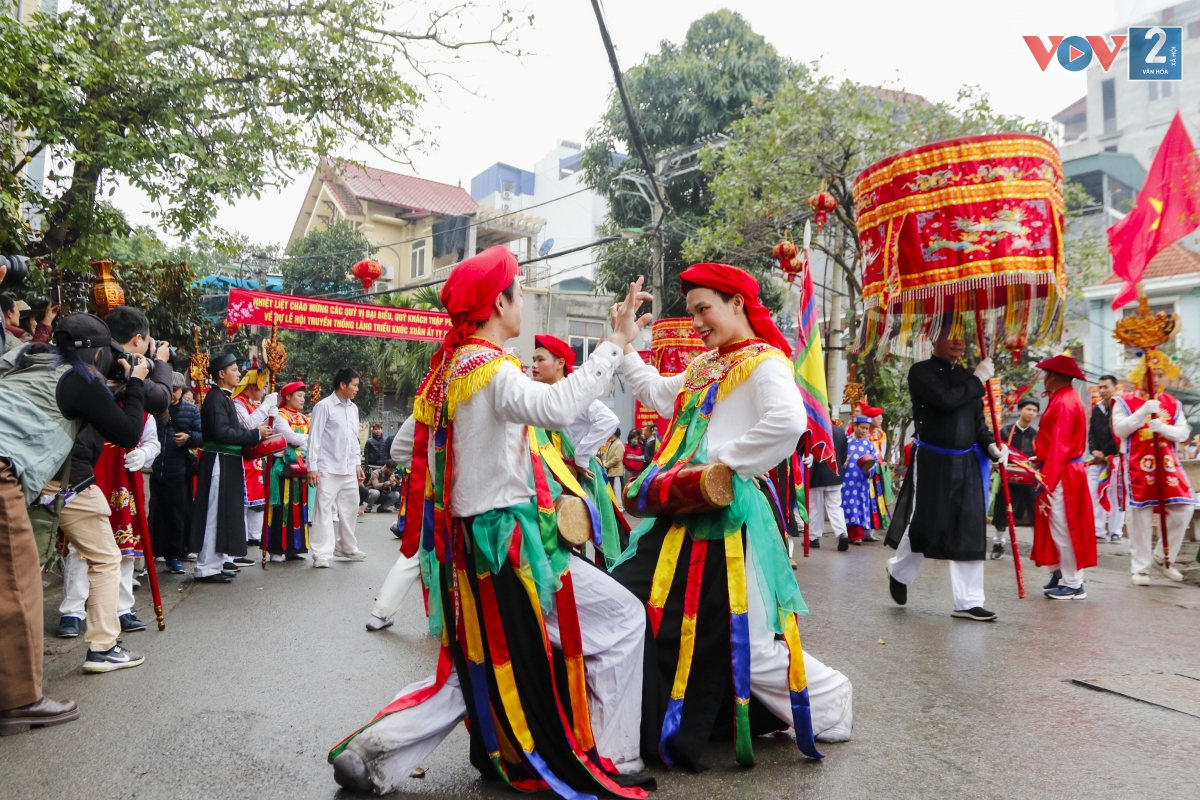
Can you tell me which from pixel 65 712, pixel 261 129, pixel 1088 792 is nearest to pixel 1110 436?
pixel 1088 792

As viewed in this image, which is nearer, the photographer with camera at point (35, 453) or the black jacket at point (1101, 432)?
the photographer with camera at point (35, 453)

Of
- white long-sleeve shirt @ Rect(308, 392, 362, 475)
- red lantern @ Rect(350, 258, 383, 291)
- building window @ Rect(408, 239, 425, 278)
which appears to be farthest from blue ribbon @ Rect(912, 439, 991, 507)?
building window @ Rect(408, 239, 425, 278)

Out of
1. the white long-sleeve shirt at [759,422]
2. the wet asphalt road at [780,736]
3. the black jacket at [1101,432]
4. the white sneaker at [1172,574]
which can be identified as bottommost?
the white sneaker at [1172,574]

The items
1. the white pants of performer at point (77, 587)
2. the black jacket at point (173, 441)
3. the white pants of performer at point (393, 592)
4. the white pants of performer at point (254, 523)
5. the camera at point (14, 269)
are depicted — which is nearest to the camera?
the camera at point (14, 269)

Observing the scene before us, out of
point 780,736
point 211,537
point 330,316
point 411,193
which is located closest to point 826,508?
point 211,537

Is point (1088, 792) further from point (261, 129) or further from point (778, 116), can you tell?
point (778, 116)

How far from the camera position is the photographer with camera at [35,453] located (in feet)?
11.9

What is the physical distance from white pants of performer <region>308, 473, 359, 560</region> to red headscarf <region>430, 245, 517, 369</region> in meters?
6.31

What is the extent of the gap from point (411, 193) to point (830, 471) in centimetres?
2849

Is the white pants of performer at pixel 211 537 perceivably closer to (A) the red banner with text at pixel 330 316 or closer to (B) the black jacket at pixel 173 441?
(B) the black jacket at pixel 173 441

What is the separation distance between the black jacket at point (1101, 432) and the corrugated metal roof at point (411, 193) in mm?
27209

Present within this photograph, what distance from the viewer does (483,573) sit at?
2943mm

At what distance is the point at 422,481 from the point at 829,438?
2734mm

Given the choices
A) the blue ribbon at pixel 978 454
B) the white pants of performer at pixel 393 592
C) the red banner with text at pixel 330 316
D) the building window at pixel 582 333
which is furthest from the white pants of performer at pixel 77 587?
the building window at pixel 582 333
